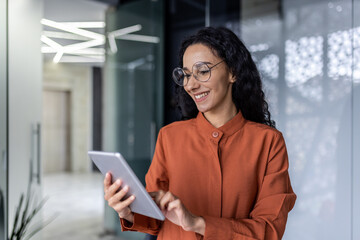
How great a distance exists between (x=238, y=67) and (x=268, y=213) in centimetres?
→ 47

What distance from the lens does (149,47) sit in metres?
3.45

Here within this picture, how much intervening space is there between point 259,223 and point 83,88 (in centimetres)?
831

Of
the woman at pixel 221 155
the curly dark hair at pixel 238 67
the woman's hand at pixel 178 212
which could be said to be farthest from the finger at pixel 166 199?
the curly dark hair at pixel 238 67

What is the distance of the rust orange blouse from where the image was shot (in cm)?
97

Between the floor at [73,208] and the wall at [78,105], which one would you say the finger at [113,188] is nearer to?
the floor at [73,208]

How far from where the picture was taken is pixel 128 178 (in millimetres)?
813

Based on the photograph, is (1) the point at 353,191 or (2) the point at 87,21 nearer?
(1) the point at 353,191

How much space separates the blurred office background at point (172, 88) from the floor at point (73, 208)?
35 millimetres

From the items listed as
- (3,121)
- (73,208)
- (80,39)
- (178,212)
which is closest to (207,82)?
(178,212)

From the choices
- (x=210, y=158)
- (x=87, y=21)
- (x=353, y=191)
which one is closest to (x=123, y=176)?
(x=210, y=158)

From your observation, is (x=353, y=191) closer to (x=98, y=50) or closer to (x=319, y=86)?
(x=319, y=86)

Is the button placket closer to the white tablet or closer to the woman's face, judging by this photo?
the woman's face

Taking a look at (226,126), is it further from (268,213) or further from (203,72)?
(268,213)

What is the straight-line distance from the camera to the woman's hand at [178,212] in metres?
0.84
